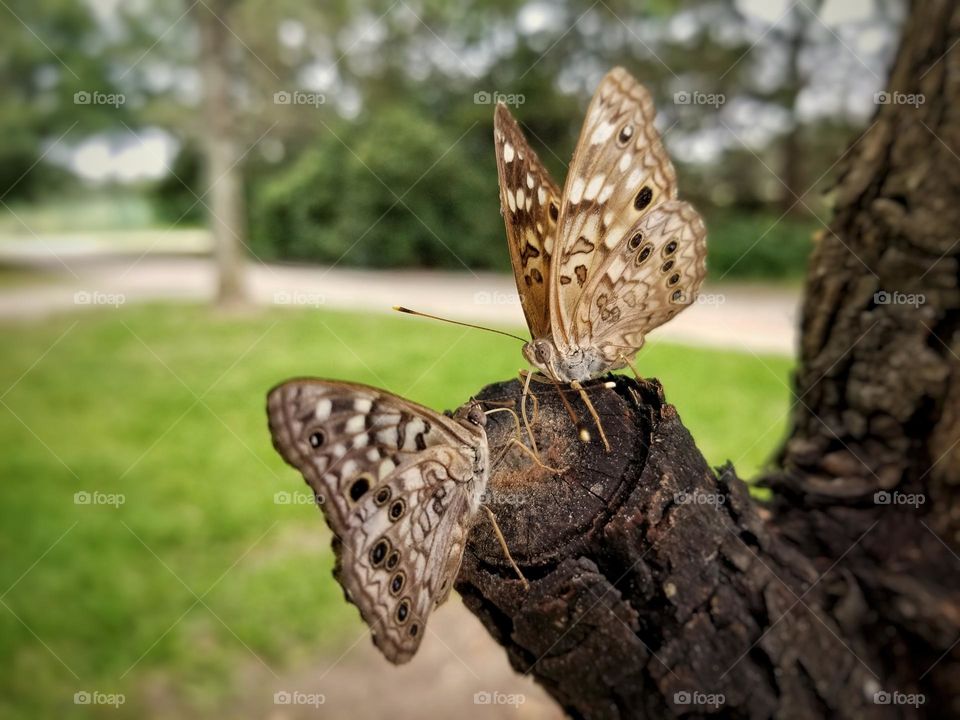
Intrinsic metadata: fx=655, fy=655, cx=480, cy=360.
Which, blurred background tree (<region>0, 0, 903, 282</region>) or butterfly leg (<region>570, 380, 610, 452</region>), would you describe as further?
blurred background tree (<region>0, 0, 903, 282</region>)

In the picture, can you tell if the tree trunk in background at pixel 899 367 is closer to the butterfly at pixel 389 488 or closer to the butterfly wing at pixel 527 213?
the butterfly wing at pixel 527 213

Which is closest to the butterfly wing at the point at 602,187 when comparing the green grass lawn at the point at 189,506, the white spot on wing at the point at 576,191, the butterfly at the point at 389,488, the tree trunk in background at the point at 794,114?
the white spot on wing at the point at 576,191

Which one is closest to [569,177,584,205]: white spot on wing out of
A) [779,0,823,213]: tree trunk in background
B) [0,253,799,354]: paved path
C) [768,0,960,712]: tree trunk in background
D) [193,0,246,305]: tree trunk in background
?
[0,253,799,354]: paved path

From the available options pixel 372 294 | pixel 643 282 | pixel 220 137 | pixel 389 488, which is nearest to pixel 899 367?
pixel 643 282

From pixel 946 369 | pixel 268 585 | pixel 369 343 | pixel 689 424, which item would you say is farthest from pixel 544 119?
pixel 689 424

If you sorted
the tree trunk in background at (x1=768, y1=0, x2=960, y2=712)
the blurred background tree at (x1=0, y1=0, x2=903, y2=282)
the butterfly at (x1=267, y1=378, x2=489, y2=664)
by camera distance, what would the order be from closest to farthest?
the butterfly at (x1=267, y1=378, x2=489, y2=664) < the tree trunk in background at (x1=768, y1=0, x2=960, y2=712) < the blurred background tree at (x1=0, y1=0, x2=903, y2=282)

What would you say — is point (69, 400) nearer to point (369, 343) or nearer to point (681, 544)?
point (369, 343)

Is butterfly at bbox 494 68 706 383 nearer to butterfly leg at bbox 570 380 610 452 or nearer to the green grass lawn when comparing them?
butterfly leg at bbox 570 380 610 452

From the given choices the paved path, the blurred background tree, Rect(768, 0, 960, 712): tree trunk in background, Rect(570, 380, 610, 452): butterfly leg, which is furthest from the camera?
the blurred background tree
